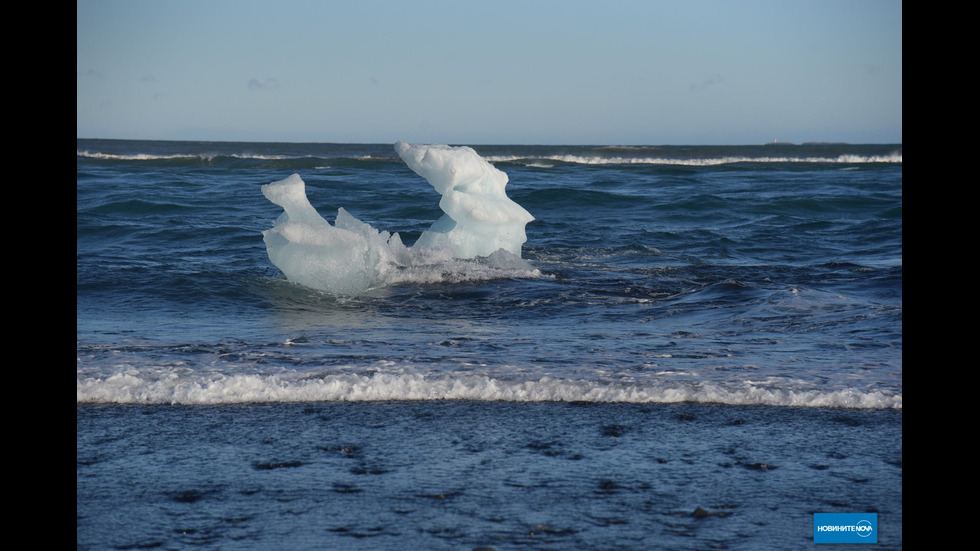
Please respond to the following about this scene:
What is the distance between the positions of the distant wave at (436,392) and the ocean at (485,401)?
0.05 feet

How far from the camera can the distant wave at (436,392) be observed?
411cm

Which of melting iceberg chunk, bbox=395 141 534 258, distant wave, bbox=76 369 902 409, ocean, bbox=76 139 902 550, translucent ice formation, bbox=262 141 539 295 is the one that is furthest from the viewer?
melting iceberg chunk, bbox=395 141 534 258

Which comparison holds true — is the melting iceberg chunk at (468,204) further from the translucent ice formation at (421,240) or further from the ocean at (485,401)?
the ocean at (485,401)

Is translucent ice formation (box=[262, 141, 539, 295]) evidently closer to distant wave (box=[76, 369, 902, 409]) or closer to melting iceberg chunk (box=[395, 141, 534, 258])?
melting iceberg chunk (box=[395, 141, 534, 258])

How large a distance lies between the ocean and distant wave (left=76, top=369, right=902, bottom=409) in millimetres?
15

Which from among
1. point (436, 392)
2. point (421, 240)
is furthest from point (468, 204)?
point (436, 392)

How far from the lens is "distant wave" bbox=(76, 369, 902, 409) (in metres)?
4.11

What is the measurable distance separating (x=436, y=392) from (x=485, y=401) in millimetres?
263

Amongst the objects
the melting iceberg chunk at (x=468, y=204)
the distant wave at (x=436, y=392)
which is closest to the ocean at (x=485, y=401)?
the distant wave at (x=436, y=392)

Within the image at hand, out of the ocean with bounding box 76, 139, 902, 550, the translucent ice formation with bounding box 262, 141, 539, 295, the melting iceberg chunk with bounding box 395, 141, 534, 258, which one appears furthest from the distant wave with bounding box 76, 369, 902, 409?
the melting iceberg chunk with bounding box 395, 141, 534, 258

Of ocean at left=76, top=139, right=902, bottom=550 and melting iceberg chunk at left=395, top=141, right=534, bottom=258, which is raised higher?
melting iceberg chunk at left=395, top=141, right=534, bottom=258

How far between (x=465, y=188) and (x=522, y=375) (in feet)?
15.6

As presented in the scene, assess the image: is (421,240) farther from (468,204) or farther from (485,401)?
(485,401)
